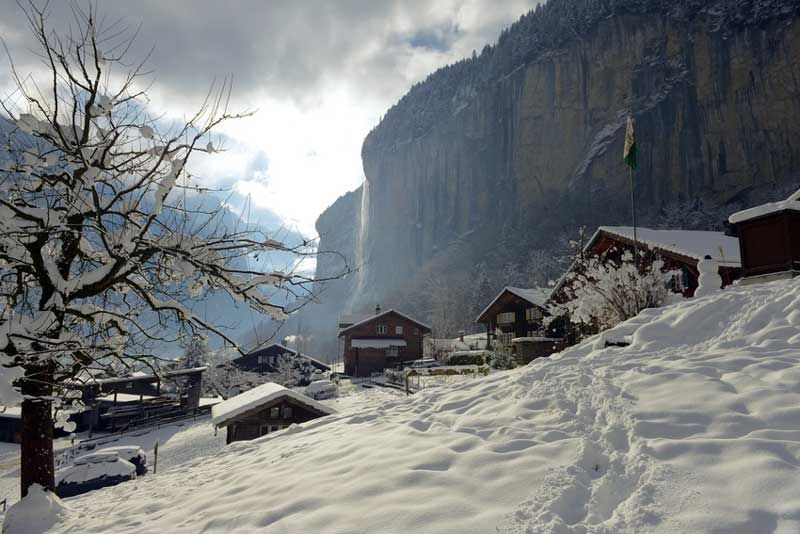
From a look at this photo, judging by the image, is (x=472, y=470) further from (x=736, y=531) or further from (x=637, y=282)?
(x=637, y=282)

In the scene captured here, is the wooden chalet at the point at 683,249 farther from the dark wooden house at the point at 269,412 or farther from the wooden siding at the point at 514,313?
the dark wooden house at the point at 269,412

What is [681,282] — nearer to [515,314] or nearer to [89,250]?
[515,314]

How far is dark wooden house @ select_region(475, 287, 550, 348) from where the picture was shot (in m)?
37.6

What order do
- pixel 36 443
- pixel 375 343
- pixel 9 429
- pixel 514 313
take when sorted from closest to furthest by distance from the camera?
1. pixel 36 443
2. pixel 9 429
3. pixel 514 313
4. pixel 375 343

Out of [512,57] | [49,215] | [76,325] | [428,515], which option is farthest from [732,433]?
[512,57]

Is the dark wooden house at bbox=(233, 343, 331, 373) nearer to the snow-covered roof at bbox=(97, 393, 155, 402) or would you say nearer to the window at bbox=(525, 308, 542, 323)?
the snow-covered roof at bbox=(97, 393, 155, 402)

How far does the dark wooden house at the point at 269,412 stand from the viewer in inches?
772

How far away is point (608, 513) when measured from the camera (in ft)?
11.0

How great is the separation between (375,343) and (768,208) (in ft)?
127

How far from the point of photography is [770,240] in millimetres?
15656

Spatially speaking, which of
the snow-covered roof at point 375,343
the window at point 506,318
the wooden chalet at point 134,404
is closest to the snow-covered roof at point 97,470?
the wooden chalet at point 134,404

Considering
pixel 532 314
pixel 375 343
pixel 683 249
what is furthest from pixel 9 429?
pixel 683 249

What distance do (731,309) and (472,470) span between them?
756 cm

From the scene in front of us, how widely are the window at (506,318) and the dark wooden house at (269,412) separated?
78.7ft
